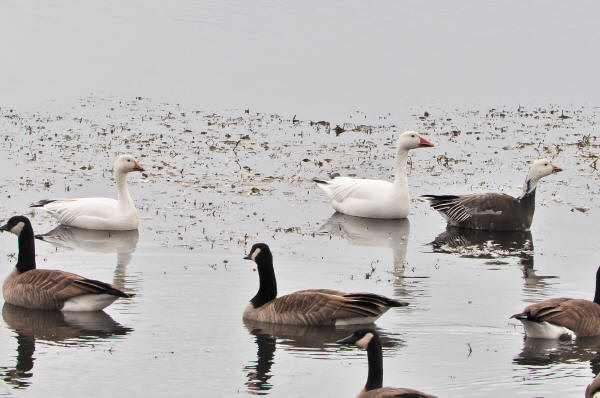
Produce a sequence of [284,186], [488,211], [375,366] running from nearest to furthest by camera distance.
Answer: [375,366]
[488,211]
[284,186]

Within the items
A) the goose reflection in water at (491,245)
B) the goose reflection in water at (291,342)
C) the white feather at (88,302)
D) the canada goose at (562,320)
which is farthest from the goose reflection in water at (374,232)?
Result: the white feather at (88,302)

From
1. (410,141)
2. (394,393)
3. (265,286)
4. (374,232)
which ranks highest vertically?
(410,141)

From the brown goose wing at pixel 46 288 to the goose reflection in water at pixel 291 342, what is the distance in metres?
1.95

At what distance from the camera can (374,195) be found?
1850 centimetres

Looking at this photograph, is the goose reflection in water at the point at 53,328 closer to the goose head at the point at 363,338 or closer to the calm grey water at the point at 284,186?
the calm grey water at the point at 284,186

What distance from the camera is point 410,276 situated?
14.5 m

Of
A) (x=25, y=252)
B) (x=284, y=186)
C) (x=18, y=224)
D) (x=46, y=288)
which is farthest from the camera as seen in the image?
(x=284, y=186)

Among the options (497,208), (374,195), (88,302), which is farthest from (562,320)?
(374,195)

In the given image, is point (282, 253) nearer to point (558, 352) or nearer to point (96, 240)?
point (96, 240)

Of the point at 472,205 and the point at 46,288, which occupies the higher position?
the point at 472,205

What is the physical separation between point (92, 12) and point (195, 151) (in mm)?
26458

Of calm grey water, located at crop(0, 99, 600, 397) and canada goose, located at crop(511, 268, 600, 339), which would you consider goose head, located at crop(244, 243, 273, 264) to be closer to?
calm grey water, located at crop(0, 99, 600, 397)

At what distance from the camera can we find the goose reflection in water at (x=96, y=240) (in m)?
15.6

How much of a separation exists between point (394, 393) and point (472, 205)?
980cm
